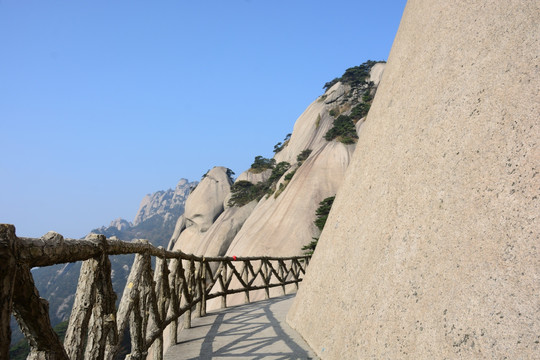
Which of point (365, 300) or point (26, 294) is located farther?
point (365, 300)

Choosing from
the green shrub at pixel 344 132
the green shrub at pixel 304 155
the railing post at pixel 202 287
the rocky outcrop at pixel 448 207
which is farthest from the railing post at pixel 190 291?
the green shrub at pixel 304 155

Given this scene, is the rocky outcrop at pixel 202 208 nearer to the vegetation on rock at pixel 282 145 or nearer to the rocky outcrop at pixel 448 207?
the vegetation on rock at pixel 282 145

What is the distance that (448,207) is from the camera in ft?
12.7

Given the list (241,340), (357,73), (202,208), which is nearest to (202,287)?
(241,340)

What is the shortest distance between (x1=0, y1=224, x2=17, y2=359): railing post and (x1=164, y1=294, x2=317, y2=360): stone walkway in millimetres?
4584

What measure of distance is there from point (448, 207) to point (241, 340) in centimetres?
454

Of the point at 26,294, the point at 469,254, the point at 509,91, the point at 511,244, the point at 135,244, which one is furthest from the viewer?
the point at 135,244

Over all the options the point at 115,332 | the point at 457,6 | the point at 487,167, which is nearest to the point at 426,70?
the point at 457,6

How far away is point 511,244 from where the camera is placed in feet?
10.3

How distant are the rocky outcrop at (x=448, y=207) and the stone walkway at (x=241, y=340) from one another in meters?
0.56

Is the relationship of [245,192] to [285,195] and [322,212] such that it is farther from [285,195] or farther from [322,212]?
[322,212]

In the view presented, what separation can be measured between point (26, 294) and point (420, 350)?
3.05 meters

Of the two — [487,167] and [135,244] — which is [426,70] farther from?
[135,244]

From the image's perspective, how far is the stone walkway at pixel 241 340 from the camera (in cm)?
607
